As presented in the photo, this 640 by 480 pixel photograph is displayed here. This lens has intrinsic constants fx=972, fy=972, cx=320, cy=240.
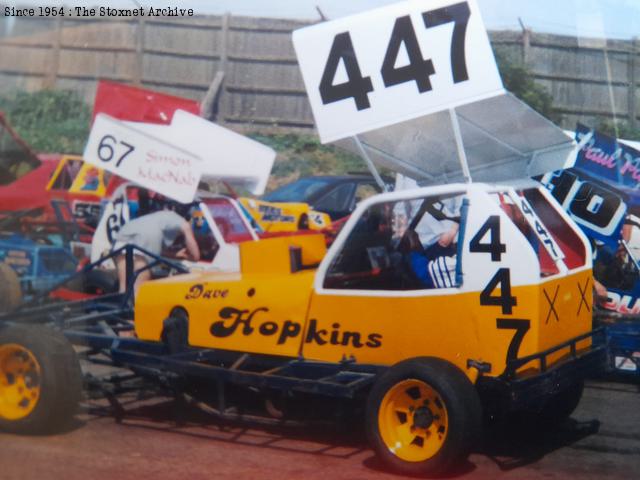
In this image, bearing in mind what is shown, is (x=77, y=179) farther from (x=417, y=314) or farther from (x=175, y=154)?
(x=417, y=314)

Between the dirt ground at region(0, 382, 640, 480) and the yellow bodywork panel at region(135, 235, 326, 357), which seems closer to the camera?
the dirt ground at region(0, 382, 640, 480)

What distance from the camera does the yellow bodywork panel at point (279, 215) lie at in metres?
10.4

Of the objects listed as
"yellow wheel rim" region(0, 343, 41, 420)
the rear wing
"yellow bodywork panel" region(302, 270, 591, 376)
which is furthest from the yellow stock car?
the rear wing

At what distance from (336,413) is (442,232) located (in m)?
1.37

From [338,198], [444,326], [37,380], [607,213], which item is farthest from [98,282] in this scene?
[444,326]

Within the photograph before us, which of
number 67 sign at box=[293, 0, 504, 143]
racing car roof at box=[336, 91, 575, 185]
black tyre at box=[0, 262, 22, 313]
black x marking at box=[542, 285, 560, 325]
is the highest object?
number 67 sign at box=[293, 0, 504, 143]

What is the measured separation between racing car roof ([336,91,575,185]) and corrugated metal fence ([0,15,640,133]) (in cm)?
272

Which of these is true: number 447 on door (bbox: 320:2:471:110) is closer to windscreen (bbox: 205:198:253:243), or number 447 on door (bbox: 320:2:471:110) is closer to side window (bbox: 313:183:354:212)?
windscreen (bbox: 205:198:253:243)

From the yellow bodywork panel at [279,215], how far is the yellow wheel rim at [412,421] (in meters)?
5.27

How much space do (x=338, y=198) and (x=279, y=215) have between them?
109cm

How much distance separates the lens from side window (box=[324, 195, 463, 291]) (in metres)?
5.61

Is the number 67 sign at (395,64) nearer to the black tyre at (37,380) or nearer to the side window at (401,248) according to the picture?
the side window at (401,248)

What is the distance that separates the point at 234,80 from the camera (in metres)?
12.0

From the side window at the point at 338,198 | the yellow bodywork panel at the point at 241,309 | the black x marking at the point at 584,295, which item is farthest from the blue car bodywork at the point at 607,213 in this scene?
the side window at the point at 338,198
